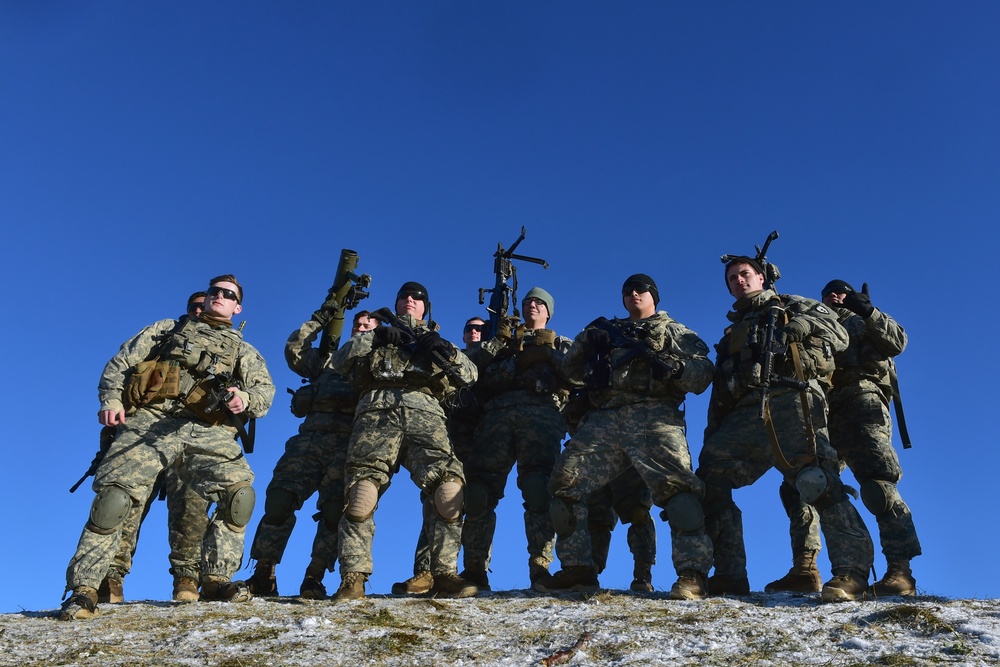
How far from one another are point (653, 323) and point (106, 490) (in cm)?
493

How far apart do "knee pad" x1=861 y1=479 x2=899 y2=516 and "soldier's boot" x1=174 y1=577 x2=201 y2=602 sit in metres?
5.91

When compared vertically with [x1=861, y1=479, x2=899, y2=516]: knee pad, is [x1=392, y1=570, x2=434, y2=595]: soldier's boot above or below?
below

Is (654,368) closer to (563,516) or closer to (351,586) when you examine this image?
(563,516)

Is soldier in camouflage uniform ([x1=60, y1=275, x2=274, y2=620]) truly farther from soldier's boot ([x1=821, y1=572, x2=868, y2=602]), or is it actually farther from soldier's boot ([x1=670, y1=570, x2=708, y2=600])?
soldier's boot ([x1=821, y1=572, x2=868, y2=602])

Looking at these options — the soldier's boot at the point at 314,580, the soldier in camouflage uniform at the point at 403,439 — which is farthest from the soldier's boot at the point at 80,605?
the soldier in camouflage uniform at the point at 403,439

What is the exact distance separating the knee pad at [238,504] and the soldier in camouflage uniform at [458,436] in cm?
159

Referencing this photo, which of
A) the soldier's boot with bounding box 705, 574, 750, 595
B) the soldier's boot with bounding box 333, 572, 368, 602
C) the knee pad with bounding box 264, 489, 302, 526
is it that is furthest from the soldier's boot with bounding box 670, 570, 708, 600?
the knee pad with bounding box 264, 489, 302, 526

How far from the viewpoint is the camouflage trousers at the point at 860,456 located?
302 inches

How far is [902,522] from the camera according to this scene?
295 inches

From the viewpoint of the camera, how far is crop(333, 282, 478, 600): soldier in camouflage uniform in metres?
7.58

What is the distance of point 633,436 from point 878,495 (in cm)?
220

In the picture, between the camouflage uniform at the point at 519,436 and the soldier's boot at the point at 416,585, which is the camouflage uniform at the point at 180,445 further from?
the camouflage uniform at the point at 519,436

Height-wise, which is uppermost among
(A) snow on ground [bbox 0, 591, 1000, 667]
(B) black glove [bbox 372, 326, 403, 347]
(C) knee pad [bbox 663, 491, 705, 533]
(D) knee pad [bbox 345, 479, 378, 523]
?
(B) black glove [bbox 372, 326, 403, 347]

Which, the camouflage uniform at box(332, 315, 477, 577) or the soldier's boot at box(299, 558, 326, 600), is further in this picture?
the soldier's boot at box(299, 558, 326, 600)
